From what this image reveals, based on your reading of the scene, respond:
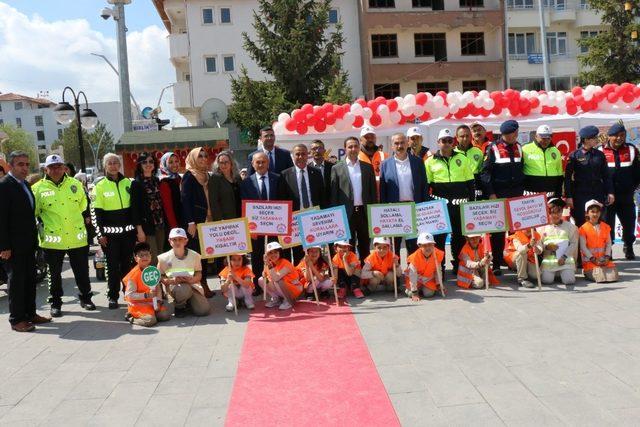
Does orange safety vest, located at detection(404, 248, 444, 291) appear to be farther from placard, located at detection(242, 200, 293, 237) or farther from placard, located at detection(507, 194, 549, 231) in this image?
placard, located at detection(242, 200, 293, 237)

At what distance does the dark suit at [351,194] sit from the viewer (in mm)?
7613

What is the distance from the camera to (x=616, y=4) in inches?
1145

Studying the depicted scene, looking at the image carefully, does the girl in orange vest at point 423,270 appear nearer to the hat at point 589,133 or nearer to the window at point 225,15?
Result: the hat at point 589,133

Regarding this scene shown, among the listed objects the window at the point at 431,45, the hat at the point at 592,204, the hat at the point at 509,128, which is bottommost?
the hat at the point at 592,204

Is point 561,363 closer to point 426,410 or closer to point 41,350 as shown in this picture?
point 426,410

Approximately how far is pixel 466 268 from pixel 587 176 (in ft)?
7.73

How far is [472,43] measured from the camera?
37.2 m

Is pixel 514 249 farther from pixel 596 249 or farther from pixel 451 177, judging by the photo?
pixel 451 177

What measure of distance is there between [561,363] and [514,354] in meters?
0.39

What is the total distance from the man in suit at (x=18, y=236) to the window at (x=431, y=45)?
3252 centimetres

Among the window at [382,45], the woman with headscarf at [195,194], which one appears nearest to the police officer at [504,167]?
the woman with headscarf at [195,194]

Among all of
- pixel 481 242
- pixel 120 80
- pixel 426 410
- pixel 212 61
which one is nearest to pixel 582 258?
pixel 481 242

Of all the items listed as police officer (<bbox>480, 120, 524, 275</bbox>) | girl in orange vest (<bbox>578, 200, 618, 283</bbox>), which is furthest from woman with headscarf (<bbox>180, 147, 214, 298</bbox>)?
girl in orange vest (<bbox>578, 200, 618, 283</bbox>)

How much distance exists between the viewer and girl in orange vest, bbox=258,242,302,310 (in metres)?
7.17
